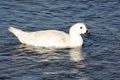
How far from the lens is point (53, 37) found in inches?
720

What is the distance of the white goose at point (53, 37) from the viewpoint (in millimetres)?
18297

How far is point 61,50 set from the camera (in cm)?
1809

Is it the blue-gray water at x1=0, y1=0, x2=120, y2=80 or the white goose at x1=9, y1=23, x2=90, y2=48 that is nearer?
the blue-gray water at x1=0, y1=0, x2=120, y2=80

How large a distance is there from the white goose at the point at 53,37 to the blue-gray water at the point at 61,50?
0.28 m

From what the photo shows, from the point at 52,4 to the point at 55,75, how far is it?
7026 millimetres

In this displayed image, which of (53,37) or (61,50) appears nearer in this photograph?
(61,50)

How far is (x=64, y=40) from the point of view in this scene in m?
18.5

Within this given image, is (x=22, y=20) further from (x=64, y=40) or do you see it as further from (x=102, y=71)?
(x=102, y=71)

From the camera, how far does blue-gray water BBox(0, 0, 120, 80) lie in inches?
623

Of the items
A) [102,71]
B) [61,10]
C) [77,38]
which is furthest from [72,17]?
[102,71]

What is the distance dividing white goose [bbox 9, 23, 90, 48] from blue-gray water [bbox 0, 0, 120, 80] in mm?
284

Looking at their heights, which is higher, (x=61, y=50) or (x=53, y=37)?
(x=53, y=37)

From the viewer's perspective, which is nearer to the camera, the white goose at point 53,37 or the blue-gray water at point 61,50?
the blue-gray water at point 61,50

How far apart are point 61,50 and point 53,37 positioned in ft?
1.79
